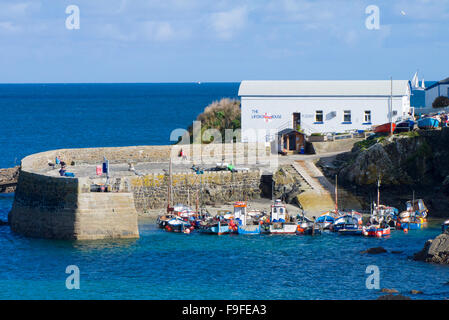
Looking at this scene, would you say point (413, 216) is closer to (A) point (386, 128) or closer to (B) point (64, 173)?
(A) point (386, 128)

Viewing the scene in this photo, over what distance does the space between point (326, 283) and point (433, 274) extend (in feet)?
18.9

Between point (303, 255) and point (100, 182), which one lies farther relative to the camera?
point (100, 182)

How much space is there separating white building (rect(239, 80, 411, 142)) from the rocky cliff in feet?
28.2

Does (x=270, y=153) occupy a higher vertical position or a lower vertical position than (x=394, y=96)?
lower

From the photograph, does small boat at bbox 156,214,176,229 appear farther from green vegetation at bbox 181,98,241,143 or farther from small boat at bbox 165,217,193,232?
green vegetation at bbox 181,98,241,143

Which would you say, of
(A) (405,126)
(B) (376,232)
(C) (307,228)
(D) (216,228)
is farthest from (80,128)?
(B) (376,232)

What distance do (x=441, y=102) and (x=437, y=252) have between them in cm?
3265

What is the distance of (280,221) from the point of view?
51688 mm

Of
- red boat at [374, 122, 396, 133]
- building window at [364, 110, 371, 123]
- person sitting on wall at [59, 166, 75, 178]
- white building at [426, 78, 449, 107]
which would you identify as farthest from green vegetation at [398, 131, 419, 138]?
person sitting on wall at [59, 166, 75, 178]

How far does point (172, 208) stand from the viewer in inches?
2112

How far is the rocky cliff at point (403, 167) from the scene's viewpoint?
57875mm

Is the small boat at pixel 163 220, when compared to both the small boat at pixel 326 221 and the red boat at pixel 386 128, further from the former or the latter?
the red boat at pixel 386 128
